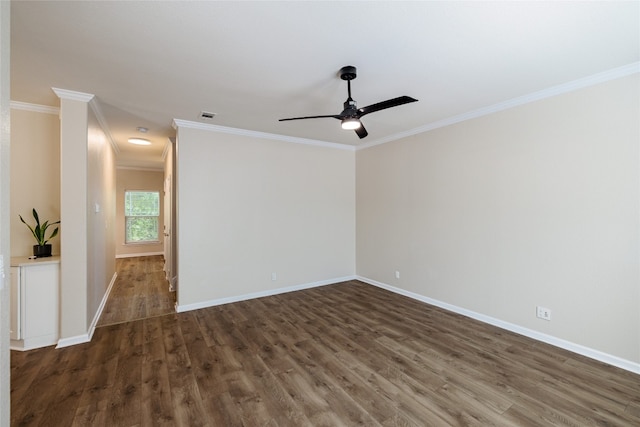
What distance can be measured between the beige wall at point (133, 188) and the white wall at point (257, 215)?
5388 millimetres

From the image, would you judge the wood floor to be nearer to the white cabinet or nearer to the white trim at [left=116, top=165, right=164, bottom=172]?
the white cabinet

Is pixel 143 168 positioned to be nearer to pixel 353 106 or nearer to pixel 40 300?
pixel 40 300

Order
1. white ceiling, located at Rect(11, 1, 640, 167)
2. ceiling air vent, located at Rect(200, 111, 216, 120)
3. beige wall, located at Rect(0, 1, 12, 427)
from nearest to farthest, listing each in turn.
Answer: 1. beige wall, located at Rect(0, 1, 12, 427)
2. white ceiling, located at Rect(11, 1, 640, 167)
3. ceiling air vent, located at Rect(200, 111, 216, 120)

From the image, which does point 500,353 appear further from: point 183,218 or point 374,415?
point 183,218

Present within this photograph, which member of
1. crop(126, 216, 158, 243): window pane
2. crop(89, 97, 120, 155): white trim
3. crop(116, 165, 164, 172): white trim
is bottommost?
crop(126, 216, 158, 243): window pane

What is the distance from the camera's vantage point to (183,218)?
13.1 ft

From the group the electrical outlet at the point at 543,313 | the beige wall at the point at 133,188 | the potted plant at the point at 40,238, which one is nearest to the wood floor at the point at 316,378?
the electrical outlet at the point at 543,313

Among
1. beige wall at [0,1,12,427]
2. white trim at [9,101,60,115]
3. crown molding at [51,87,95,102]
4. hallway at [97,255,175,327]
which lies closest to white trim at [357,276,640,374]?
hallway at [97,255,175,327]

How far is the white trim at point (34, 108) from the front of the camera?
3.21 metres

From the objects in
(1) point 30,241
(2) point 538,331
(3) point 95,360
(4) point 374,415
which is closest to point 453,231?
(2) point 538,331

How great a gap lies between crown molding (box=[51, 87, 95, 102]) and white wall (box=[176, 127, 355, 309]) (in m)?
1.10

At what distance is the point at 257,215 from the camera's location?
15.1 ft

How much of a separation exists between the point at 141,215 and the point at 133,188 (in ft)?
2.68

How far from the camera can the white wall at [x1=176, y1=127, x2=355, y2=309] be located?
13.3 ft
